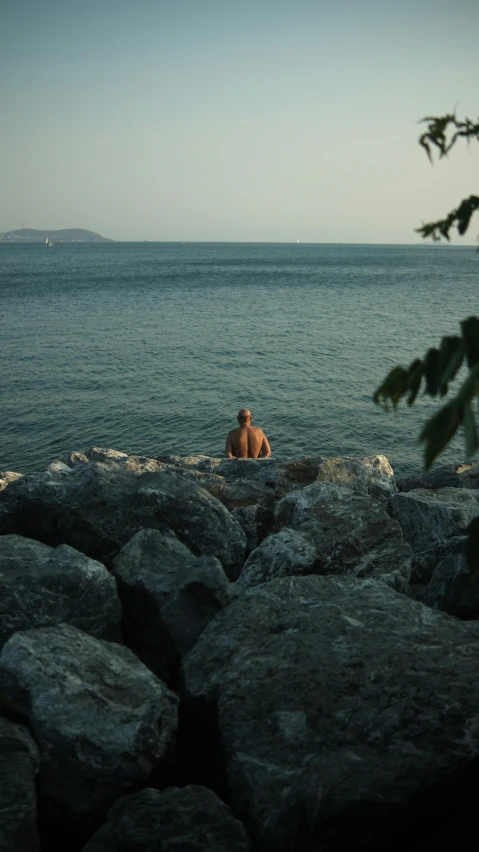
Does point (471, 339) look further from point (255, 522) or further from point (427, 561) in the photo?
point (255, 522)

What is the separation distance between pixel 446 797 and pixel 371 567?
2919 mm

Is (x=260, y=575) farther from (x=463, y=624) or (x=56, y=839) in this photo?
(x=56, y=839)

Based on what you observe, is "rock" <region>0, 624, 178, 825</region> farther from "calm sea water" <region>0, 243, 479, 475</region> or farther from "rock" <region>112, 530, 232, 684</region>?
"calm sea water" <region>0, 243, 479, 475</region>

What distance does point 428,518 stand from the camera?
8.27 metres

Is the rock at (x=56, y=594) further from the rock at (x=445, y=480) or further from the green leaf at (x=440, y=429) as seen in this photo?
the rock at (x=445, y=480)

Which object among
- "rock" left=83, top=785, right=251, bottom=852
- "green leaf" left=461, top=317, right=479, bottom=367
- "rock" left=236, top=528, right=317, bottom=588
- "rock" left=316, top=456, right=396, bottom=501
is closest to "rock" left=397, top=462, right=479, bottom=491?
"rock" left=316, top=456, right=396, bottom=501

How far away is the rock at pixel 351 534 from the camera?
6.76 m

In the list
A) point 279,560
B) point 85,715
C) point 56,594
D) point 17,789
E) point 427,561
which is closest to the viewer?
point 17,789

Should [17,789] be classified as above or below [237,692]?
below

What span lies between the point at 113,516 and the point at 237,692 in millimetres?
3343

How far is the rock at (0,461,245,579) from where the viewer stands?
7508mm

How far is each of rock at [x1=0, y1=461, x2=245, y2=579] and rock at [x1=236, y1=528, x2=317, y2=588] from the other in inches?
39.1

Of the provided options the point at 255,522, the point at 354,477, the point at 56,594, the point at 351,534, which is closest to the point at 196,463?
the point at 354,477

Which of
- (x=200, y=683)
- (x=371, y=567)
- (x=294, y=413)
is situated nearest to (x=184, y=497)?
(x=371, y=567)
